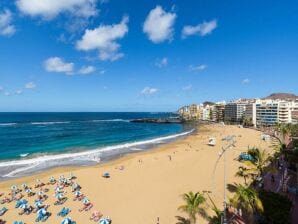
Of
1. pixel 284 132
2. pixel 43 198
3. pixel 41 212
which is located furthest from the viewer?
pixel 284 132

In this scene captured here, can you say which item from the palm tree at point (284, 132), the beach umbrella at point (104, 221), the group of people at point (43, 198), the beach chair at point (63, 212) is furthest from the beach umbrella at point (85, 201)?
the palm tree at point (284, 132)

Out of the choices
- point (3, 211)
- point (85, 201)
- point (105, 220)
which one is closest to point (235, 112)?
point (85, 201)

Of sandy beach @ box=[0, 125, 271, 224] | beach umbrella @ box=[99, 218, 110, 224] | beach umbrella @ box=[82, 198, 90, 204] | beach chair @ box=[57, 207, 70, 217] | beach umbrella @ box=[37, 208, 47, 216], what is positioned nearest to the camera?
beach umbrella @ box=[99, 218, 110, 224]

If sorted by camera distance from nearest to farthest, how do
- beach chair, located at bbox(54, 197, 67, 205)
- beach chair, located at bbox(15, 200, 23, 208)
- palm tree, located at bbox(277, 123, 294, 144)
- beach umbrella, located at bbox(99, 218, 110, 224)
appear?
beach umbrella, located at bbox(99, 218, 110, 224), beach chair, located at bbox(15, 200, 23, 208), beach chair, located at bbox(54, 197, 67, 205), palm tree, located at bbox(277, 123, 294, 144)

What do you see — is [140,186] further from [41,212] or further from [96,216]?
[41,212]

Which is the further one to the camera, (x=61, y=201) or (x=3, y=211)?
(x=61, y=201)

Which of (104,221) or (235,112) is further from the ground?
(235,112)

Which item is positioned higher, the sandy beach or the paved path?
the paved path

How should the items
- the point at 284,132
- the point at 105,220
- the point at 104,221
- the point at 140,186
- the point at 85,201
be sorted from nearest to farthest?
the point at 104,221 < the point at 105,220 < the point at 85,201 < the point at 140,186 < the point at 284,132

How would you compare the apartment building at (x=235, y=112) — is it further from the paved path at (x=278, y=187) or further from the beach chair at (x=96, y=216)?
the beach chair at (x=96, y=216)

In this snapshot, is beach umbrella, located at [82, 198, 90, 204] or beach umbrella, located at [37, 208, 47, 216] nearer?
beach umbrella, located at [37, 208, 47, 216]

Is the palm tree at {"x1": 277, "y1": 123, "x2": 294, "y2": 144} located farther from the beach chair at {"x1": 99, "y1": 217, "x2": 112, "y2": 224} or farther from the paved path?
the beach chair at {"x1": 99, "y1": 217, "x2": 112, "y2": 224}

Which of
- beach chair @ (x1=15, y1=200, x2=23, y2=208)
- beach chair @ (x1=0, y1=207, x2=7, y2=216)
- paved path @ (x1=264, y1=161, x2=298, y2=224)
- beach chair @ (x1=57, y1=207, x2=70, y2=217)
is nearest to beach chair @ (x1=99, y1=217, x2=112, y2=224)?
beach chair @ (x1=57, y1=207, x2=70, y2=217)
